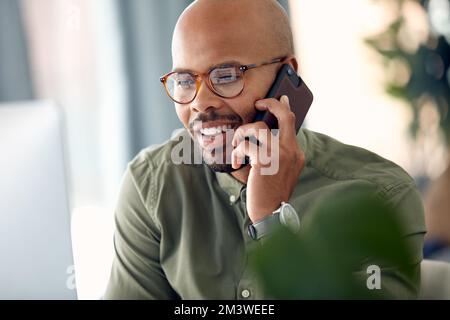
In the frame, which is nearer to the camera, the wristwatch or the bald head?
the wristwatch

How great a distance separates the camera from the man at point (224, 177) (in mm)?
877

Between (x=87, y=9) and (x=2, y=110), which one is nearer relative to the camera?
(x=2, y=110)

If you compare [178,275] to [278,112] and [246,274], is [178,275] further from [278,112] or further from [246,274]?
[278,112]

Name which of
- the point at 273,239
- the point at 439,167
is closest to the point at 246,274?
the point at 439,167

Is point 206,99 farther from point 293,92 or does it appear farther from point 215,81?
point 293,92

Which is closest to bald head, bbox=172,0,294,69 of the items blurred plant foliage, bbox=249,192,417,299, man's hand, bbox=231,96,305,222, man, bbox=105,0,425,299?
man, bbox=105,0,425,299

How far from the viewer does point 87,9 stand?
3.84ft

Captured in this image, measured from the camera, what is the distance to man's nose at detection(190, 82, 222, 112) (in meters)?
0.93

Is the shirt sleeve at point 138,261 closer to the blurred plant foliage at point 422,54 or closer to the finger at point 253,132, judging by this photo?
the finger at point 253,132

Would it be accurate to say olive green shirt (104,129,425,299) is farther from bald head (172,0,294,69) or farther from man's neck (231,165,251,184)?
bald head (172,0,294,69)

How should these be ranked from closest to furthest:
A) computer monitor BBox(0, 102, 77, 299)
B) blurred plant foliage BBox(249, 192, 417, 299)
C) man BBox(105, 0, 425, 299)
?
blurred plant foliage BBox(249, 192, 417, 299)
computer monitor BBox(0, 102, 77, 299)
man BBox(105, 0, 425, 299)

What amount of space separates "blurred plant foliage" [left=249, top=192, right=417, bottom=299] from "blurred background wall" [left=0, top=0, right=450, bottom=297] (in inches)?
18.6

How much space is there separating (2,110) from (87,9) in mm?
464

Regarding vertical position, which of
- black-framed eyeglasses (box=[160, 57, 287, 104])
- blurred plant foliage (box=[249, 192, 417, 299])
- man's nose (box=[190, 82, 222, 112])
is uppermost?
black-framed eyeglasses (box=[160, 57, 287, 104])
